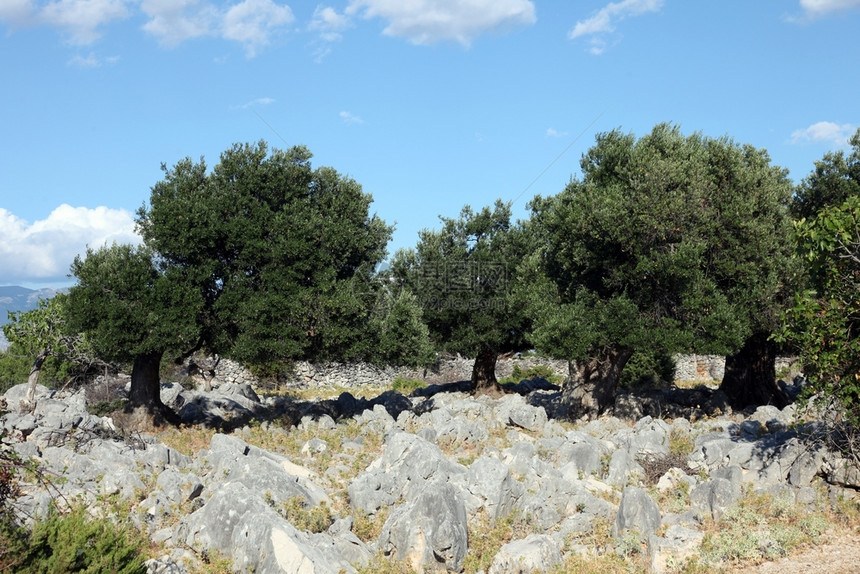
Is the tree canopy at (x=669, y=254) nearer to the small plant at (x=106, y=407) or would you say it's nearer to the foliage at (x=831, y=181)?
the foliage at (x=831, y=181)

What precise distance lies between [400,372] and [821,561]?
42184mm

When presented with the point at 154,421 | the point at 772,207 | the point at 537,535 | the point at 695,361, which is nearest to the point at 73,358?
the point at 154,421

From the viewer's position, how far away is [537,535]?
589 inches

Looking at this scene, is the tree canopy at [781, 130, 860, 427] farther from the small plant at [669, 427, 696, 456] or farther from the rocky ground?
the small plant at [669, 427, 696, 456]

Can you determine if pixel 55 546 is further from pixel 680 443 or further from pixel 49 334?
pixel 49 334

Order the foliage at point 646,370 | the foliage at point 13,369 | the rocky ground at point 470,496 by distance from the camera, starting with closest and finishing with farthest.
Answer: the rocky ground at point 470,496 → the foliage at point 646,370 → the foliage at point 13,369

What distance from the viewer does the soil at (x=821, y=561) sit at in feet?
44.7

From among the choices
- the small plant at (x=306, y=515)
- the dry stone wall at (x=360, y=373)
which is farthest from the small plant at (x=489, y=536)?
the dry stone wall at (x=360, y=373)

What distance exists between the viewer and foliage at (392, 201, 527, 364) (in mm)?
36719

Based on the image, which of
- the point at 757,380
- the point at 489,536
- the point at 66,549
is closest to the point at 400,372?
Result: the point at 757,380

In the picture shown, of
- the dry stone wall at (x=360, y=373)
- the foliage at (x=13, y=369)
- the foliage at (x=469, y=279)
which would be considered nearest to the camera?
the foliage at (x=469, y=279)

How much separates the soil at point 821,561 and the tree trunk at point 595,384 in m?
15.1

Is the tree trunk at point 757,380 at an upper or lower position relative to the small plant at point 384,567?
upper

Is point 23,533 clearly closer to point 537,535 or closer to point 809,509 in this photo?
point 537,535
